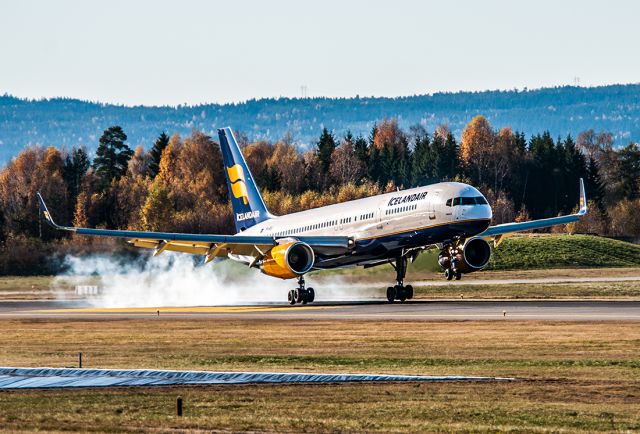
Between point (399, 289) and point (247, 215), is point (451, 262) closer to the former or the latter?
point (399, 289)

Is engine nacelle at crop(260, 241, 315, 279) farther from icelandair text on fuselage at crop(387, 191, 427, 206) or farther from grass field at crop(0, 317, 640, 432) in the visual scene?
grass field at crop(0, 317, 640, 432)

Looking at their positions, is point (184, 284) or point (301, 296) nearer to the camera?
point (301, 296)

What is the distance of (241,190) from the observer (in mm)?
76188

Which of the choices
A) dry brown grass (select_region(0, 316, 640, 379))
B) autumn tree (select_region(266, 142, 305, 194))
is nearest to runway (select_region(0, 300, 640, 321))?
dry brown grass (select_region(0, 316, 640, 379))

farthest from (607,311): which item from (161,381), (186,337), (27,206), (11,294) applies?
(27,206)

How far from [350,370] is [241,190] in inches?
1803

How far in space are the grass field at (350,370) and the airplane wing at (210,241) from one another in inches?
480

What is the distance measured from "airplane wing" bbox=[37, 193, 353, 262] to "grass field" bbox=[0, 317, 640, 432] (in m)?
12.2

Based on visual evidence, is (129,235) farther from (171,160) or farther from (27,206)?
(171,160)

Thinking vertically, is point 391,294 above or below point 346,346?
above

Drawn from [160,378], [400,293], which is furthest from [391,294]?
[160,378]

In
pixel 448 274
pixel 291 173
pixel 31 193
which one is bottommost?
pixel 448 274

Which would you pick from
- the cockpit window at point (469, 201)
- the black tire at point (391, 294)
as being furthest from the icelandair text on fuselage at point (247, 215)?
the cockpit window at point (469, 201)

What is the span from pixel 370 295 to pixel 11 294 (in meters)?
28.0
